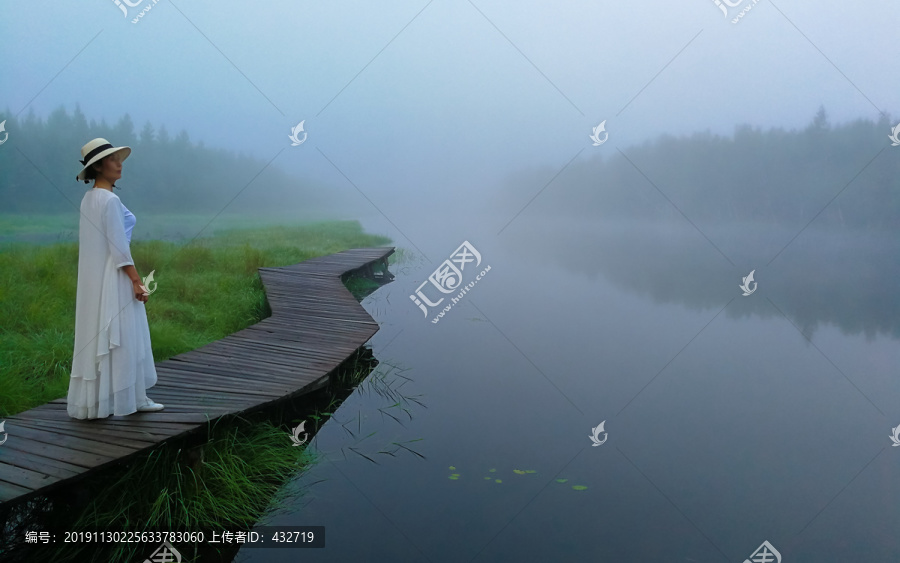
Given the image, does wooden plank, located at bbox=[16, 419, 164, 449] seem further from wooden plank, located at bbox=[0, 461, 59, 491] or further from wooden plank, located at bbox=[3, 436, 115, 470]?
wooden plank, located at bbox=[0, 461, 59, 491]

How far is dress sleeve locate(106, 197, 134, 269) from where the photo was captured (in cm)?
284

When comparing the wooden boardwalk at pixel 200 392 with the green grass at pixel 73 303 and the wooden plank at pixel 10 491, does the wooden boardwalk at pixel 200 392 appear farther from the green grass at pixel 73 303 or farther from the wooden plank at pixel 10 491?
the green grass at pixel 73 303

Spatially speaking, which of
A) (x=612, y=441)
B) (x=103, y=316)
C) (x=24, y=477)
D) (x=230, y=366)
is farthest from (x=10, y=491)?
(x=612, y=441)

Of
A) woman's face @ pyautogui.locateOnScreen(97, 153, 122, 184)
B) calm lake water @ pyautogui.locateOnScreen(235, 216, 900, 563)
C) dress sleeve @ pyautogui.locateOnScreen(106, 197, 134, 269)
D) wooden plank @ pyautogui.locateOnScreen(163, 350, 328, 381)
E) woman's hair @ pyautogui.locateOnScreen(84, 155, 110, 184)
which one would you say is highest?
woman's hair @ pyautogui.locateOnScreen(84, 155, 110, 184)

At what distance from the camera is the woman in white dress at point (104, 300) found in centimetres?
284

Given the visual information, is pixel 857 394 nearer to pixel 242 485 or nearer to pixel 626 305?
pixel 626 305

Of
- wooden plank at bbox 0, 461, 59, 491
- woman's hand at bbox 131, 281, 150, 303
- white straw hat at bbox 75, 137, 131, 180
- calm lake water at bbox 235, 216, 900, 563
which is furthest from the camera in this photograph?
calm lake water at bbox 235, 216, 900, 563

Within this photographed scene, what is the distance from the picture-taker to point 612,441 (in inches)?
172

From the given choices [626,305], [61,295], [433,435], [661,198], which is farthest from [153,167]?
[661,198]

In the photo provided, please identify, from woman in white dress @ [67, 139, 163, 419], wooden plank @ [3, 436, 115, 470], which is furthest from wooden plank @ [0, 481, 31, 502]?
woman in white dress @ [67, 139, 163, 419]

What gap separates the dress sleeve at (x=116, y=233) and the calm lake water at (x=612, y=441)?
5.08 feet

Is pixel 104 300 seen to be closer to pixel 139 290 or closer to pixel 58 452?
pixel 139 290

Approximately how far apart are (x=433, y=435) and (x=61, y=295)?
4.79 meters

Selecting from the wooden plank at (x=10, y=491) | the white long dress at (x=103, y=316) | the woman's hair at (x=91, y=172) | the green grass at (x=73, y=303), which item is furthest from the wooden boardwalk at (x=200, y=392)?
the woman's hair at (x=91, y=172)
